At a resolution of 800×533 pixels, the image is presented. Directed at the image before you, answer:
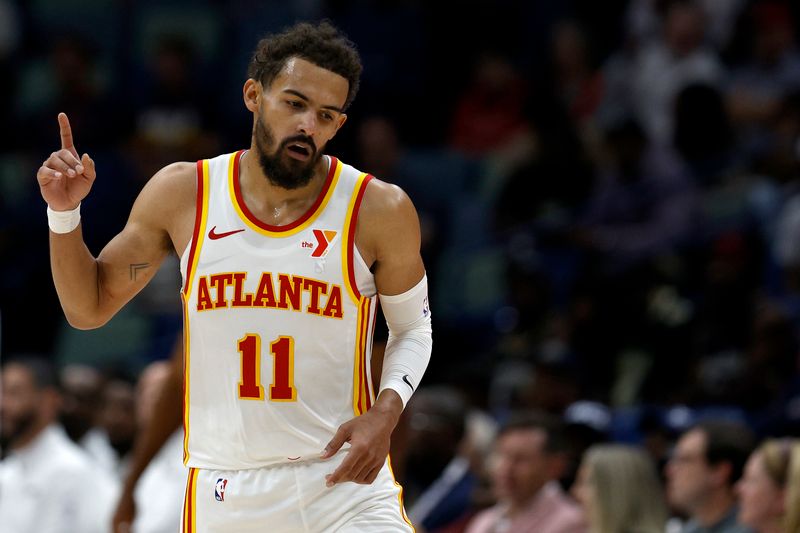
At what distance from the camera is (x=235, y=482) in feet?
15.2

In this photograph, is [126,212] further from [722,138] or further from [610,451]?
[610,451]

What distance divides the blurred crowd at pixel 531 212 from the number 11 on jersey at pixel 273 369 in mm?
2204

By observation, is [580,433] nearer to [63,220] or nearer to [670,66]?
[63,220]

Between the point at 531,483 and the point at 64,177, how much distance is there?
388 cm

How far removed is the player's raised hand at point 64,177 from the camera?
4559mm

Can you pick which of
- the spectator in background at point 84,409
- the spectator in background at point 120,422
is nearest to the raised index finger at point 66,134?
the spectator in background at point 120,422

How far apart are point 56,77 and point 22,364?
5556mm

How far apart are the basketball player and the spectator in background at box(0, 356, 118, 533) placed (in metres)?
4.70

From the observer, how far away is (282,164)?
4688 mm

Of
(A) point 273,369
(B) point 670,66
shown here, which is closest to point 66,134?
(A) point 273,369

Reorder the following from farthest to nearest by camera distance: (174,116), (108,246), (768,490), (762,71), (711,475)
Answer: (174,116)
(762,71)
(711,475)
(768,490)
(108,246)

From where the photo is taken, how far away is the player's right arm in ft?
15.1

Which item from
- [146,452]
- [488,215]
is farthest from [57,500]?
[488,215]

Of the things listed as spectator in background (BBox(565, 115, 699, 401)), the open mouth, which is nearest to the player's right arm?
the open mouth
